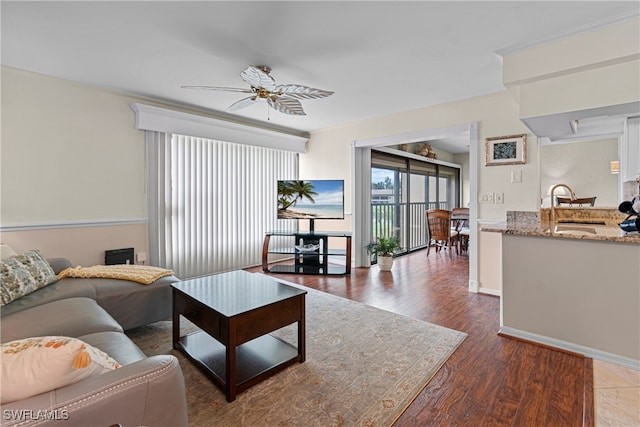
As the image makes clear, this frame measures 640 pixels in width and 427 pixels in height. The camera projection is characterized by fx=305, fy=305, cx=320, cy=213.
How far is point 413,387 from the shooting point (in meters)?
1.83

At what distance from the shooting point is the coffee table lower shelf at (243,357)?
1.86m

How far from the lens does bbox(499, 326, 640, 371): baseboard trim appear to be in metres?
2.07

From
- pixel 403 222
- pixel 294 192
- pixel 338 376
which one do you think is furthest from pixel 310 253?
pixel 338 376

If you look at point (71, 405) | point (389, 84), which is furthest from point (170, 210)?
point (71, 405)

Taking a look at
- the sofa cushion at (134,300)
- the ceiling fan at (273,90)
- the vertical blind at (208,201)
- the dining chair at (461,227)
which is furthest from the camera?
the dining chair at (461,227)

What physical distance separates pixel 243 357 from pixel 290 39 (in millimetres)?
2331

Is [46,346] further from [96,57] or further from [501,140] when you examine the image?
[501,140]

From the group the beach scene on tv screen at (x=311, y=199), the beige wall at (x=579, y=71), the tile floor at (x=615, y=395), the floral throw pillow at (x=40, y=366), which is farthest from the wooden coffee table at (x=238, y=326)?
the beige wall at (x=579, y=71)

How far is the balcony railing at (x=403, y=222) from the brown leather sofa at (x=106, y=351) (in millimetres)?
3798

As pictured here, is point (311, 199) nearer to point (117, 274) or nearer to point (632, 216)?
point (117, 274)

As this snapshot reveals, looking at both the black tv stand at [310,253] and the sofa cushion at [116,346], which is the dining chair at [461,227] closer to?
the black tv stand at [310,253]

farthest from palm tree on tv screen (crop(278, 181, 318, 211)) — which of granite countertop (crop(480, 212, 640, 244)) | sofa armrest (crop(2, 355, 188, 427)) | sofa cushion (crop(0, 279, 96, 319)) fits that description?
sofa armrest (crop(2, 355, 188, 427))

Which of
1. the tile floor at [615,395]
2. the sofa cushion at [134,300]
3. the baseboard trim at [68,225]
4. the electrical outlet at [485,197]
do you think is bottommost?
the tile floor at [615,395]

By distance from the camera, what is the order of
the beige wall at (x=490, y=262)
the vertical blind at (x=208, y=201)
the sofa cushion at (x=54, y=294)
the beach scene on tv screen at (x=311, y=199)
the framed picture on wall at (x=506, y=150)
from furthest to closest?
the beach scene on tv screen at (x=311, y=199), the vertical blind at (x=208, y=201), the beige wall at (x=490, y=262), the framed picture on wall at (x=506, y=150), the sofa cushion at (x=54, y=294)
